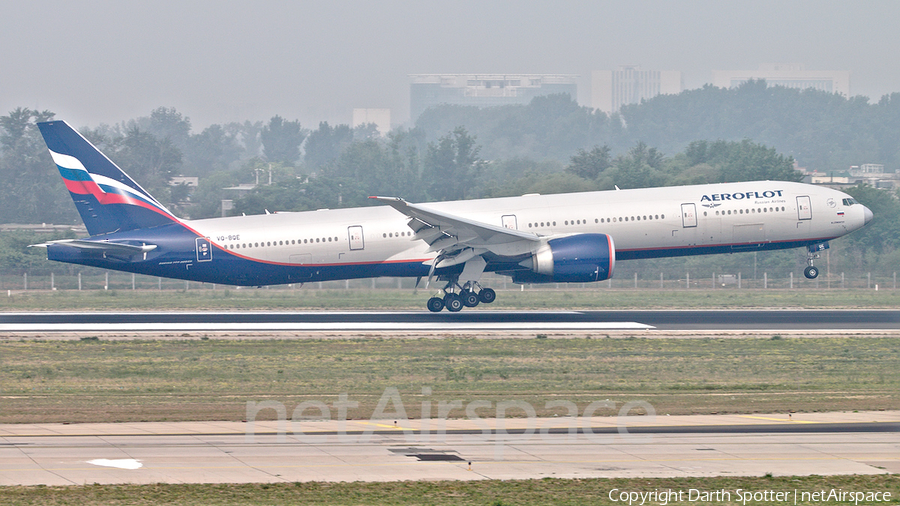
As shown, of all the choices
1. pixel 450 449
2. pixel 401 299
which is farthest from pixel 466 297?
pixel 450 449

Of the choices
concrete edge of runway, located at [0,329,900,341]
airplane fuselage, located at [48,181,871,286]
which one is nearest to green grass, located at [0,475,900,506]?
concrete edge of runway, located at [0,329,900,341]

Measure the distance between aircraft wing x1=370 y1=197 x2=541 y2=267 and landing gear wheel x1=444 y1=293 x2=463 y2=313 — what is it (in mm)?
2010

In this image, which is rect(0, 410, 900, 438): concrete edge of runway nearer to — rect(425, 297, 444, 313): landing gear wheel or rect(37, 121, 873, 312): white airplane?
rect(37, 121, 873, 312): white airplane

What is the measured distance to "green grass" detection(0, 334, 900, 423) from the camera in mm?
21219

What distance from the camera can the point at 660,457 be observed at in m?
15.4

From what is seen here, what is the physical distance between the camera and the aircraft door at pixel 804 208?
131 feet

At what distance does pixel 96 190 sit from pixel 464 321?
16.0 m

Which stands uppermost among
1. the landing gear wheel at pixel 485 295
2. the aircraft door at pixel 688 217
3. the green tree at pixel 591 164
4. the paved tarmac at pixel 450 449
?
the green tree at pixel 591 164

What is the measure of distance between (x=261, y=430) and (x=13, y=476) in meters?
4.58

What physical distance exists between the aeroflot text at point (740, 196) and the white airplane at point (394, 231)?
54 millimetres

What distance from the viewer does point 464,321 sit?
37.9 meters

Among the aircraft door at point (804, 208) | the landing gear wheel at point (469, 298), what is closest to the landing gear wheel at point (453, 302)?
the landing gear wheel at point (469, 298)

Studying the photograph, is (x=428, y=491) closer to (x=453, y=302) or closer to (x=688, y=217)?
(x=453, y=302)

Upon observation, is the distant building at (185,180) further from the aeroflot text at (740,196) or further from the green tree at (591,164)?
the aeroflot text at (740,196)
